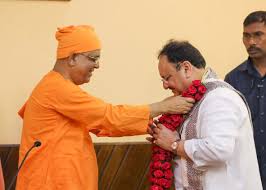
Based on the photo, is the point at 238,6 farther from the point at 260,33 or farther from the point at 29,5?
the point at 29,5

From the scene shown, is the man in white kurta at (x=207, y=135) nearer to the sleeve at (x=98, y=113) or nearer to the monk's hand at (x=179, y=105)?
the monk's hand at (x=179, y=105)

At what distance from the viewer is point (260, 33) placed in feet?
9.11

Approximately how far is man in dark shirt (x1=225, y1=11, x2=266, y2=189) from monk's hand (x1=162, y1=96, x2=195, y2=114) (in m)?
0.80

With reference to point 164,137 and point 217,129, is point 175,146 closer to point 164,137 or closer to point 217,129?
point 164,137

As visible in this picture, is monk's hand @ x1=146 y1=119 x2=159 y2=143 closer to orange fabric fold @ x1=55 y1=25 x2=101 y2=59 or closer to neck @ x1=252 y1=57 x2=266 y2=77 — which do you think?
orange fabric fold @ x1=55 y1=25 x2=101 y2=59

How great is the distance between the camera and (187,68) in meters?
1.98

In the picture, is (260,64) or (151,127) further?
(260,64)

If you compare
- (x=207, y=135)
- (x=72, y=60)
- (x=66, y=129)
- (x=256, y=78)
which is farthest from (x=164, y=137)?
(x=256, y=78)

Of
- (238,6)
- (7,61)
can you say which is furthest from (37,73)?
(238,6)

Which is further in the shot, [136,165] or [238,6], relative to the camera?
[238,6]

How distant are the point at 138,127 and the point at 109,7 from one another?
1114 mm

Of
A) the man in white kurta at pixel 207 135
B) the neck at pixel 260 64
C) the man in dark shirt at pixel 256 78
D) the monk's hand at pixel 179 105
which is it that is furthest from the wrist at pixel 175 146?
the neck at pixel 260 64

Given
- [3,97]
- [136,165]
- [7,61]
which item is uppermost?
[7,61]

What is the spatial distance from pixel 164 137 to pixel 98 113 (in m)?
0.32
